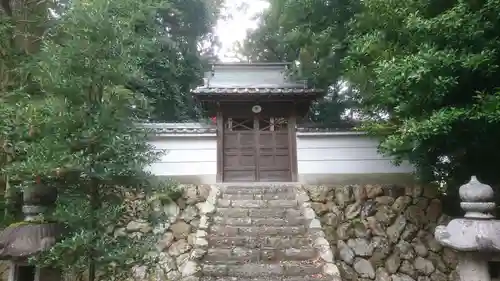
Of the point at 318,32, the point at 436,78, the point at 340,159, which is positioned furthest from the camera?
the point at 340,159

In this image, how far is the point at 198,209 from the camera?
9.58 meters

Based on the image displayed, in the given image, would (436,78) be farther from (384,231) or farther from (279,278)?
(384,231)

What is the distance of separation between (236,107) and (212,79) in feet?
8.10

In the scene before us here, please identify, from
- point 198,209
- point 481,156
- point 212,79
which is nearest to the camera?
point 481,156

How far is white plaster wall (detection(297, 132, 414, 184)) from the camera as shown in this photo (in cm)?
1068

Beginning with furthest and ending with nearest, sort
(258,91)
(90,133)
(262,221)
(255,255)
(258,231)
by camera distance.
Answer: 1. (258,91)
2. (262,221)
3. (258,231)
4. (255,255)
5. (90,133)

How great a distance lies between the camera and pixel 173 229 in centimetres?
928

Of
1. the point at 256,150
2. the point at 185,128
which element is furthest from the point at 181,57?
the point at 256,150

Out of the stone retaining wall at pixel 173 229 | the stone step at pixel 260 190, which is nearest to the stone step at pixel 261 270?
the stone retaining wall at pixel 173 229

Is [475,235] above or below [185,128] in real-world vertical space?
below

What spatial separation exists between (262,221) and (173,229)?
2407 mm

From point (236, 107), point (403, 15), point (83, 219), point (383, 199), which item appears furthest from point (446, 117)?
point (236, 107)

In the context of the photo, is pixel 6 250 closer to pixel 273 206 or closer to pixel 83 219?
pixel 83 219

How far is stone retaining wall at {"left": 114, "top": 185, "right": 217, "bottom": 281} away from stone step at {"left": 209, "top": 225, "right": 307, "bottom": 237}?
1.37 feet
